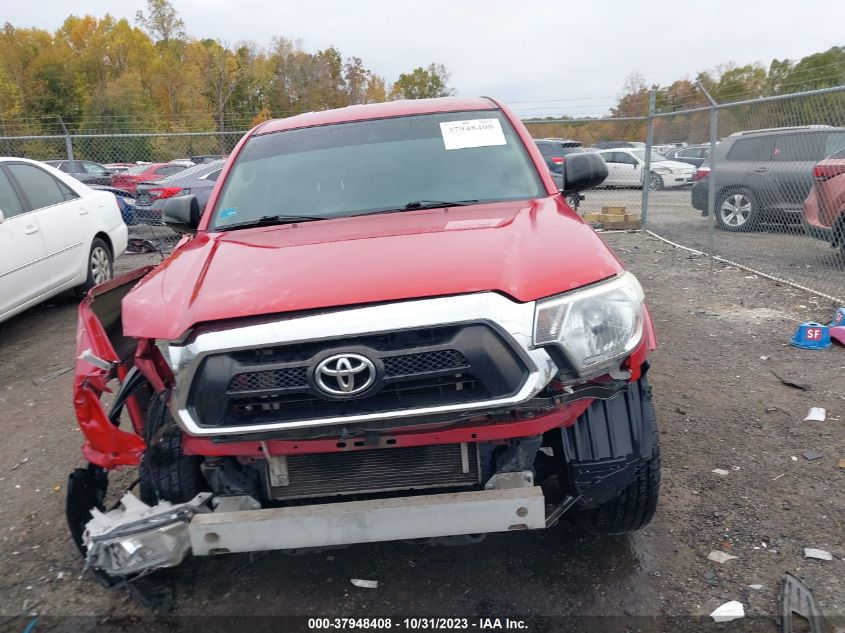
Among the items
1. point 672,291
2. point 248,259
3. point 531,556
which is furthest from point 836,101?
point 248,259

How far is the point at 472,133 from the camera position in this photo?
3648 millimetres

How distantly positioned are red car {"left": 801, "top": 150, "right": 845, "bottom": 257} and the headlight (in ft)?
18.6

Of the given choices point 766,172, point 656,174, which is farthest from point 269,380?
point 656,174

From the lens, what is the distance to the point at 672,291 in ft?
24.8

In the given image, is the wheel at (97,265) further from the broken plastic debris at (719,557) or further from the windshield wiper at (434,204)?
the broken plastic debris at (719,557)

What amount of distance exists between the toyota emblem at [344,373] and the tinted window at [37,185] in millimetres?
5580

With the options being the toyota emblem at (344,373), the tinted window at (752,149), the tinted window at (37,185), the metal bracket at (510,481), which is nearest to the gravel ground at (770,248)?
the tinted window at (752,149)

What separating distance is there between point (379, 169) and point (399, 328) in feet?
5.26

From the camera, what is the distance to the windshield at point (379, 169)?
11.0 feet

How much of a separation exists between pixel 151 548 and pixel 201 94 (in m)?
58.5

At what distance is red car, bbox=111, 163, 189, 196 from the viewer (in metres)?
16.9

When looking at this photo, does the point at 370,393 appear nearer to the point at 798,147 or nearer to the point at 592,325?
the point at 592,325

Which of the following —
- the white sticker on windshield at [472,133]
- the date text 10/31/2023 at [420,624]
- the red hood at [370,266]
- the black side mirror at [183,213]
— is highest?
the white sticker on windshield at [472,133]

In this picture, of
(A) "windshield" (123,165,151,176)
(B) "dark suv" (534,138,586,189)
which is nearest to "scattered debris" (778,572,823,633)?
(B) "dark suv" (534,138,586,189)
